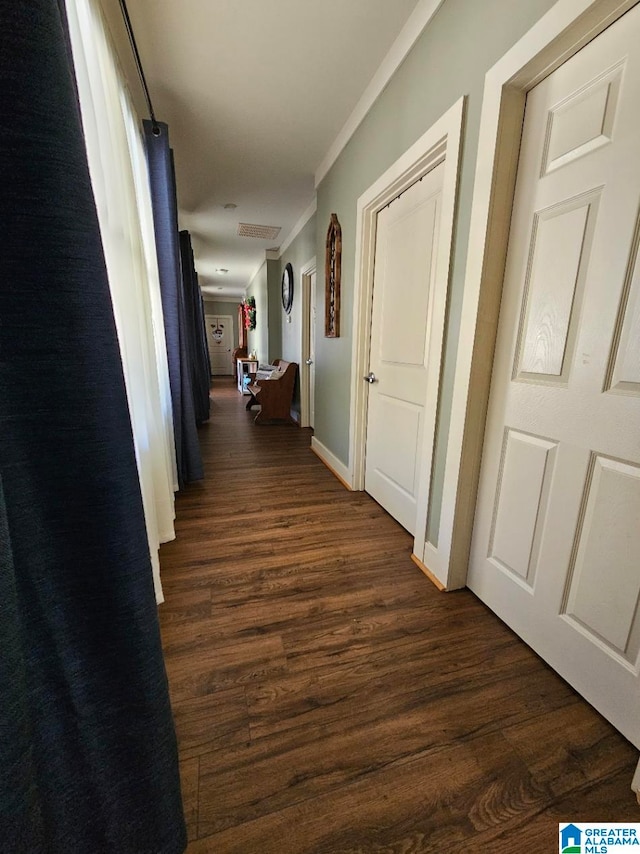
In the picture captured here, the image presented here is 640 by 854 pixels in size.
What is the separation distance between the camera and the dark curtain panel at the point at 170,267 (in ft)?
6.82

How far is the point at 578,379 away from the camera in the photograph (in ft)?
3.40

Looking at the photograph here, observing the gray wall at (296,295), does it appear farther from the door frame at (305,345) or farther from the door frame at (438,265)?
the door frame at (438,265)

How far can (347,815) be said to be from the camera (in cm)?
79

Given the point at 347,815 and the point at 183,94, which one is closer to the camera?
the point at 347,815

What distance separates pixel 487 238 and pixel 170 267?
1.88 metres

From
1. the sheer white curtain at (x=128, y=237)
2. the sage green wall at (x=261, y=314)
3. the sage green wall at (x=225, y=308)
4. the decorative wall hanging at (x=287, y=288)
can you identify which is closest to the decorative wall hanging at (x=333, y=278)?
the sheer white curtain at (x=128, y=237)

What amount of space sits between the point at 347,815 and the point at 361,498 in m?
1.70

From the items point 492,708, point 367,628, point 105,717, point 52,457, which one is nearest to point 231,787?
point 105,717

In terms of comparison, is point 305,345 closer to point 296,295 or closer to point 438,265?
point 296,295

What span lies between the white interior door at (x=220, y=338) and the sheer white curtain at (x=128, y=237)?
28.7 ft

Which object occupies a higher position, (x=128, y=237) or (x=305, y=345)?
(x=128, y=237)

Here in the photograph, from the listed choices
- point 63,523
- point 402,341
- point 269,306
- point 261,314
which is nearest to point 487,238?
point 402,341

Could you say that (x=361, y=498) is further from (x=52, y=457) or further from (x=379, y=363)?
(x=52, y=457)

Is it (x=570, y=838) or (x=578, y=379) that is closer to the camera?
(x=570, y=838)
